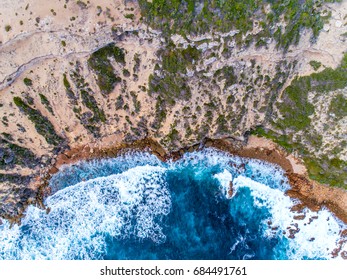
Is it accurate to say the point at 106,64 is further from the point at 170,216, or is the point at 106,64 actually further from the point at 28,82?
the point at 170,216

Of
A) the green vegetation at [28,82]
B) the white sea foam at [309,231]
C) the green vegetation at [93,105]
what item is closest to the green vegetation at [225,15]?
the green vegetation at [93,105]

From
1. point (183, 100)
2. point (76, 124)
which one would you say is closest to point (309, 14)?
point (183, 100)

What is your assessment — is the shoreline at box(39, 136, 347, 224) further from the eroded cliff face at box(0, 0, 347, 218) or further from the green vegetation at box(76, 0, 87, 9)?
the green vegetation at box(76, 0, 87, 9)

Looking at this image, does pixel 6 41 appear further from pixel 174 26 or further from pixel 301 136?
pixel 301 136

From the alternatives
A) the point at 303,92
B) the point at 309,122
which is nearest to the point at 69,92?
the point at 303,92

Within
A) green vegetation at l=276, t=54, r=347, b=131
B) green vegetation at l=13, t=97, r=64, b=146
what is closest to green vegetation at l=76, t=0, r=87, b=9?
green vegetation at l=13, t=97, r=64, b=146

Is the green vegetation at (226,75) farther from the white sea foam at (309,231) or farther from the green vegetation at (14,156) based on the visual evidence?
the green vegetation at (14,156)
